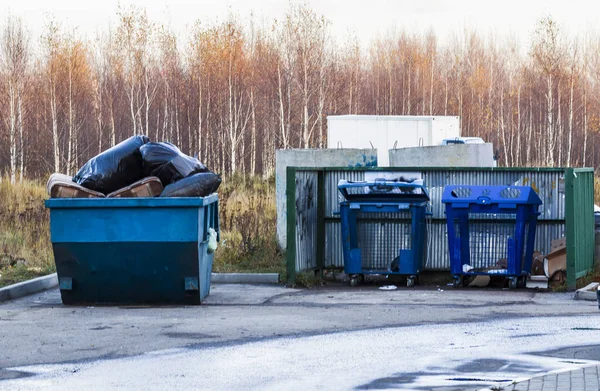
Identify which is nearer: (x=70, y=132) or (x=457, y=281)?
(x=457, y=281)

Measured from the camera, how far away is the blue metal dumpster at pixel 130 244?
10781 millimetres

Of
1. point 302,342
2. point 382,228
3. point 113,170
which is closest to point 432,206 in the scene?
point 382,228

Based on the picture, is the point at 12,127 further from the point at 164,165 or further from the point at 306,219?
the point at 164,165

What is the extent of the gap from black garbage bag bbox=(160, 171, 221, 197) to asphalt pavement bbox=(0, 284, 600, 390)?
127 cm

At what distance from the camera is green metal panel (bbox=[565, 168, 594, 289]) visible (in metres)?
12.5

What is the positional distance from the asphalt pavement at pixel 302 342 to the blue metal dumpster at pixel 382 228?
1.38 metres

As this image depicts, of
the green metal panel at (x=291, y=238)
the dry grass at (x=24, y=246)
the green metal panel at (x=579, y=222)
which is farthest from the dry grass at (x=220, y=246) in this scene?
the green metal panel at (x=579, y=222)

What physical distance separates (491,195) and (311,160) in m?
3.99

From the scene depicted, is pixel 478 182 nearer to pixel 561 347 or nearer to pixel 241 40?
pixel 561 347

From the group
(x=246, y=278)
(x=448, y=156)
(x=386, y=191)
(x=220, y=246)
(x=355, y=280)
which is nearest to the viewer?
(x=386, y=191)

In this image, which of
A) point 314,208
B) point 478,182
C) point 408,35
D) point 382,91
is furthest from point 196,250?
point 408,35

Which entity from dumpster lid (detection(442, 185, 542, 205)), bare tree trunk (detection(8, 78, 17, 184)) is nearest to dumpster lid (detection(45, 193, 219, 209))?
dumpster lid (detection(442, 185, 542, 205))

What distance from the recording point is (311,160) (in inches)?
635

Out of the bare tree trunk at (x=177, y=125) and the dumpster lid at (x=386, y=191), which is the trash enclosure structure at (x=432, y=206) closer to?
the dumpster lid at (x=386, y=191)
